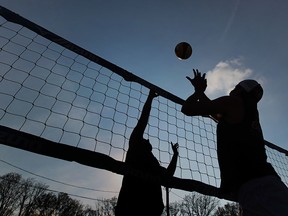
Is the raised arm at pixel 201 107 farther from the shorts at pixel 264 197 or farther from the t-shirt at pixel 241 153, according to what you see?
the shorts at pixel 264 197

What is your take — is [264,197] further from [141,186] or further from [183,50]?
[183,50]

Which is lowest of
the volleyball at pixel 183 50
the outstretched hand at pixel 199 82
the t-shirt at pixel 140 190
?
the t-shirt at pixel 140 190

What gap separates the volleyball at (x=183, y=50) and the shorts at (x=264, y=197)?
13.6ft

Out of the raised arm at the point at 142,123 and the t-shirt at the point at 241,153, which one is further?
the raised arm at the point at 142,123

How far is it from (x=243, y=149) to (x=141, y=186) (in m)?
1.84

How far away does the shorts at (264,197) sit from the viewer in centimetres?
220

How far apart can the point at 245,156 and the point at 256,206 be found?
48 centimetres

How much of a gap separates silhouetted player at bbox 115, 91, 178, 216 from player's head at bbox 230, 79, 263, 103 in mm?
1822

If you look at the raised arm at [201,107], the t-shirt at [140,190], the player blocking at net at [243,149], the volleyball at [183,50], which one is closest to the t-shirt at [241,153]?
the player blocking at net at [243,149]

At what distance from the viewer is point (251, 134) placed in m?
2.74

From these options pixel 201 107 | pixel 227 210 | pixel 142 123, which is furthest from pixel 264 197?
pixel 227 210

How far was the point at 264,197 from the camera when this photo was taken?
231 cm

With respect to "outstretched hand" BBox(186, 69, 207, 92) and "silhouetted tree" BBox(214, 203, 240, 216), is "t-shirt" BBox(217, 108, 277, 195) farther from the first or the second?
"silhouetted tree" BBox(214, 203, 240, 216)

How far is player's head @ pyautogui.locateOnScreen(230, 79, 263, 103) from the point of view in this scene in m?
2.95
